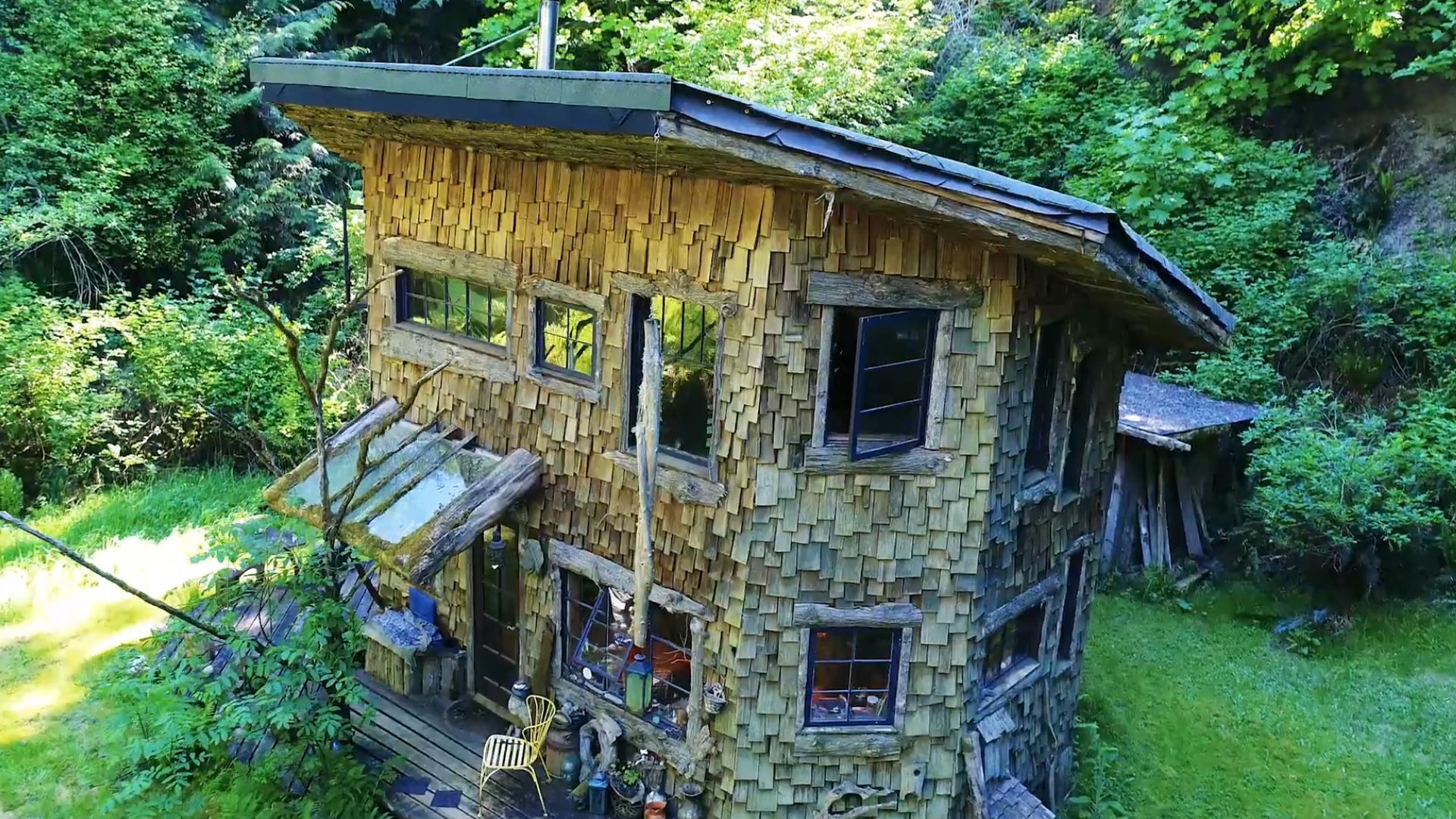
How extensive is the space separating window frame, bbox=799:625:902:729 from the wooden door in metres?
2.87

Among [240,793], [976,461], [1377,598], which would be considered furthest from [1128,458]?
[240,793]

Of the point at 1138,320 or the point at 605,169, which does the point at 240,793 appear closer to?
the point at 605,169

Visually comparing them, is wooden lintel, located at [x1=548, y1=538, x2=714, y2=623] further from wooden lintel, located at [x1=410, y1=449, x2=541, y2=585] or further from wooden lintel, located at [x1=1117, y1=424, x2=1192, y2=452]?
wooden lintel, located at [x1=1117, y1=424, x2=1192, y2=452]

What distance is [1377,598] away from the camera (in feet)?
38.2

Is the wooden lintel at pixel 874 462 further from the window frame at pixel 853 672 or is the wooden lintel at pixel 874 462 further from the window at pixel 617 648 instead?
the window at pixel 617 648

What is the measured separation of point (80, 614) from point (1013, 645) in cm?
1029

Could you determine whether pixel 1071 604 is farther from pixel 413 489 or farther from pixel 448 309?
pixel 448 309

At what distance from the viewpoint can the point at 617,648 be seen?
26.0ft

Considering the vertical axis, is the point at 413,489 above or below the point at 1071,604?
above

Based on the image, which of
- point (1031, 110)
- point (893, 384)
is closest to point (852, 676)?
point (893, 384)

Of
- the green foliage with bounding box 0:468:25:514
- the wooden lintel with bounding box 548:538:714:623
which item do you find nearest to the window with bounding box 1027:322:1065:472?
the wooden lintel with bounding box 548:538:714:623

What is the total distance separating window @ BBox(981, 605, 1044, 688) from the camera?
25.1 feet

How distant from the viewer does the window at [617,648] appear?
7.57 metres

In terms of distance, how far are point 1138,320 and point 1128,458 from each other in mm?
5470
